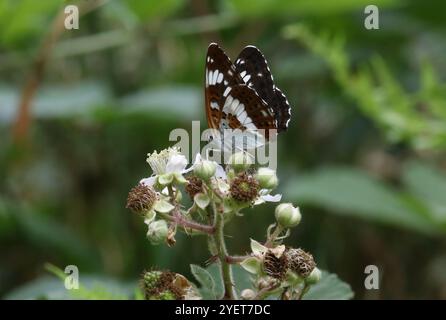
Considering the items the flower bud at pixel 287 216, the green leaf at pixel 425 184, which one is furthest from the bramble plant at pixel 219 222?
the green leaf at pixel 425 184

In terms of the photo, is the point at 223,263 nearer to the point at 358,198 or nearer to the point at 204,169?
the point at 204,169

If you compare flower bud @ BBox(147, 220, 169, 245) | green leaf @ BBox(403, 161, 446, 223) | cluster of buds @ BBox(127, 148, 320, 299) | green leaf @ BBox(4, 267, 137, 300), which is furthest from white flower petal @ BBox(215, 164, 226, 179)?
green leaf @ BBox(403, 161, 446, 223)

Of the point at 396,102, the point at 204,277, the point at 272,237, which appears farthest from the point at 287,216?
the point at 396,102

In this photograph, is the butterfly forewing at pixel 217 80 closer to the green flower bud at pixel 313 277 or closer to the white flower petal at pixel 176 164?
the white flower petal at pixel 176 164
